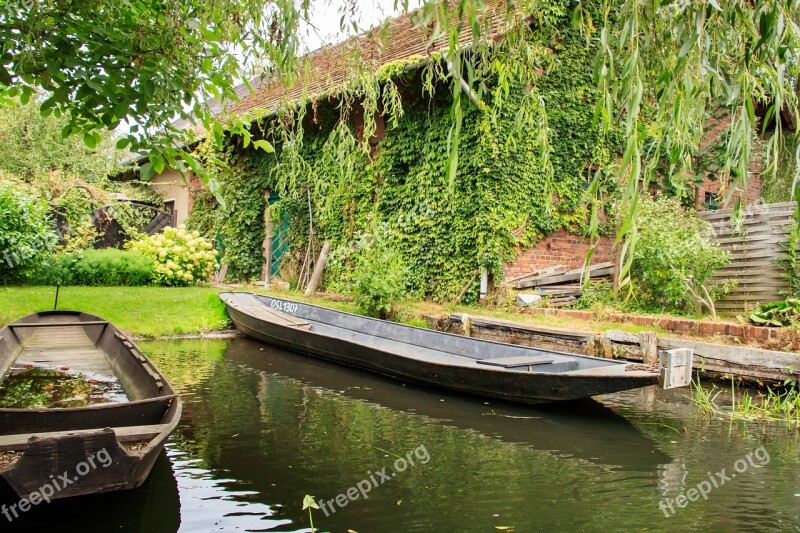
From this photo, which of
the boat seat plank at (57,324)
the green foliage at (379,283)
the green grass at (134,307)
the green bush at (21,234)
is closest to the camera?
the boat seat plank at (57,324)

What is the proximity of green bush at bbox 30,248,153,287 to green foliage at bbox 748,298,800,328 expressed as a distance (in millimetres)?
10295

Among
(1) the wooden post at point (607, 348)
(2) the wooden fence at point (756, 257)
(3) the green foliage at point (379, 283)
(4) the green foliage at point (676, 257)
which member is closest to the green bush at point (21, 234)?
(3) the green foliage at point (379, 283)

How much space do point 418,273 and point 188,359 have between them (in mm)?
4314

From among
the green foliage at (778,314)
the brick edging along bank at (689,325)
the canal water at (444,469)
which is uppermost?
the green foliage at (778,314)

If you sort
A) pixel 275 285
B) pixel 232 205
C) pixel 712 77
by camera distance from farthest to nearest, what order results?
1. pixel 232 205
2. pixel 275 285
3. pixel 712 77

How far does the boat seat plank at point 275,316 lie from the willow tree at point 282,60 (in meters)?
3.94

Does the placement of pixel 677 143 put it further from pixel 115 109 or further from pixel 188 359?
pixel 188 359

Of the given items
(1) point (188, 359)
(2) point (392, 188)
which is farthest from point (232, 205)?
→ (1) point (188, 359)

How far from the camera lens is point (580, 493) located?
3.53 meters

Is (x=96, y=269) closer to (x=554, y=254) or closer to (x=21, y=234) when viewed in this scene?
(x=21, y=234)

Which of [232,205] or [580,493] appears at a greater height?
[232,205]

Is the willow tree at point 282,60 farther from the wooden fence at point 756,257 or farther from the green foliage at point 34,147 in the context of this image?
the green foliage at point 34,147

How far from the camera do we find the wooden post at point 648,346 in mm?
6461

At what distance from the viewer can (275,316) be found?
8734 mm
